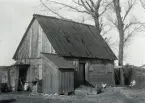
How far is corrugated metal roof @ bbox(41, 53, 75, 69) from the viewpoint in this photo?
28.0 m

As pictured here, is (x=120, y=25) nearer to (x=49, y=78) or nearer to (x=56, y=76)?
(x=49, y=78)

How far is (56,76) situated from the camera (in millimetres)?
27641

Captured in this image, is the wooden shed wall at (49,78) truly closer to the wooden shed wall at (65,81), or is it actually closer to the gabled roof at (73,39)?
the wooden shed wall at (65,81)

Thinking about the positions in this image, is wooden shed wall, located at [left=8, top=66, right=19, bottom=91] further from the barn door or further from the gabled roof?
the barn door

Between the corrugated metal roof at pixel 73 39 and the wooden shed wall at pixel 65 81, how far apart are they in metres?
2.80

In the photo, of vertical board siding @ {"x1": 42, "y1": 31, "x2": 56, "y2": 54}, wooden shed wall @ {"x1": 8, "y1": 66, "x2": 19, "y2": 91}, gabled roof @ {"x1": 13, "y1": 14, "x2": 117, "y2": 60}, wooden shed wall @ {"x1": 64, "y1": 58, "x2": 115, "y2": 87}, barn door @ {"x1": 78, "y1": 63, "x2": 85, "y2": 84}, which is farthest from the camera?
barn door @ {"x1": 78, "y1": 63, "x2": 85, "y2": 84}

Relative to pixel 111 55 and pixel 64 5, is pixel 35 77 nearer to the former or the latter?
pixel 111 55

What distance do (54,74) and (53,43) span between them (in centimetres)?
431

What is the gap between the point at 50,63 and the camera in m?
28.3

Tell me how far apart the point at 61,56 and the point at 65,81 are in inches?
135

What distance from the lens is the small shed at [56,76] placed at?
27.5 m

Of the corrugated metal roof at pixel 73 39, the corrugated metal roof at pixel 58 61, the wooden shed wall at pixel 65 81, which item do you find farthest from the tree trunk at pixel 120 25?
the wooden shed wall at pixel 65 81

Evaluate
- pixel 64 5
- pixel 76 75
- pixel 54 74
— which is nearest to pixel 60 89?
pixel 54 74

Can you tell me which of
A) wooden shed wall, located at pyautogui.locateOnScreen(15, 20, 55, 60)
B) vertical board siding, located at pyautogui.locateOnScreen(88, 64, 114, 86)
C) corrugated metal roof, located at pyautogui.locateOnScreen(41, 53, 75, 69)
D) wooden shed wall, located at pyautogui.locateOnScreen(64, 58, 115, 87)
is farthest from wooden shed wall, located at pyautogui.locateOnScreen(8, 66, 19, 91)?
vertical board siding, located at pyautogui.locateOnScreen(88, 64, 114, 86)
